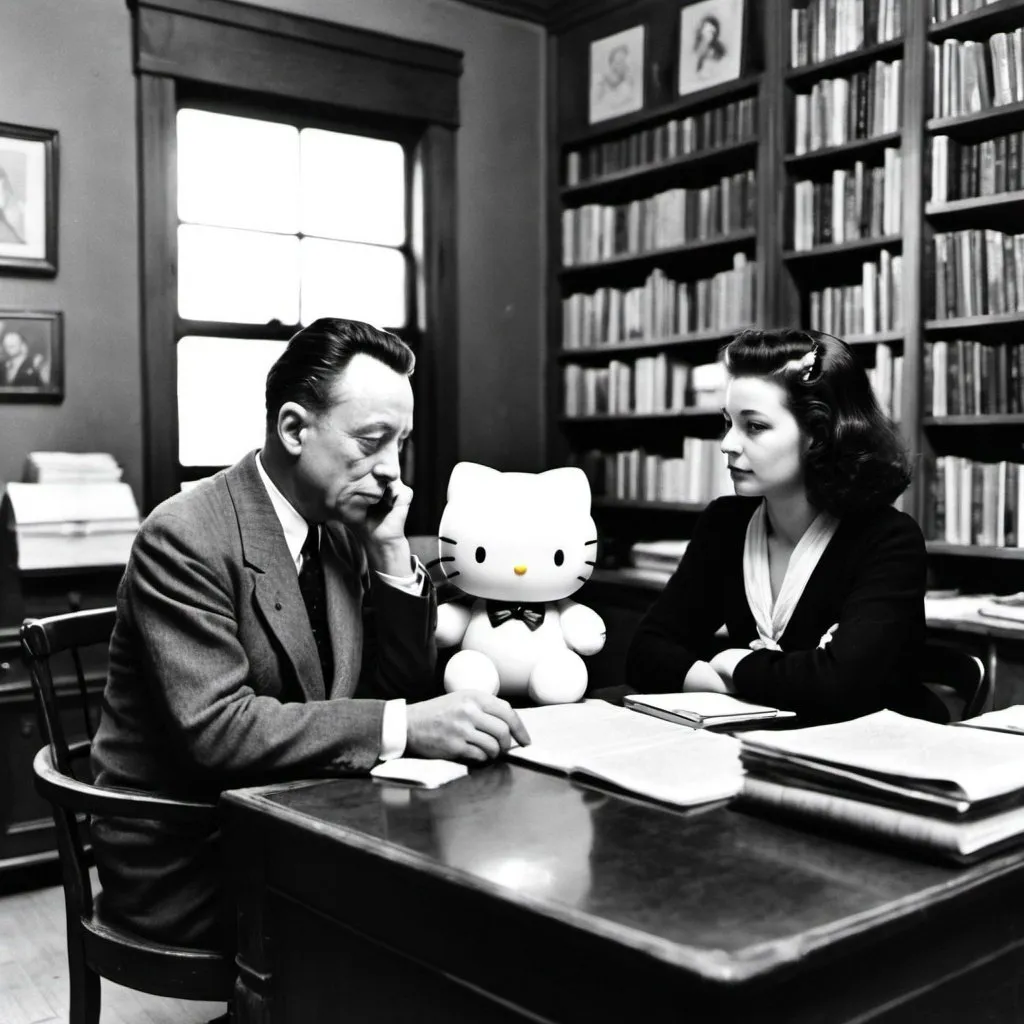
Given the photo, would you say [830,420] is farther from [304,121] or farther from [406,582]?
[304,121]

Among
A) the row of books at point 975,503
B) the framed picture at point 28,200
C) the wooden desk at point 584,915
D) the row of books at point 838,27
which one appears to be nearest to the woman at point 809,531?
the wooden desk at point 584,915

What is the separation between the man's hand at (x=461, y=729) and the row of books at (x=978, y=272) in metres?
2.33

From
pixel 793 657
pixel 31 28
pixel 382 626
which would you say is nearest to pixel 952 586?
pixel 793 657

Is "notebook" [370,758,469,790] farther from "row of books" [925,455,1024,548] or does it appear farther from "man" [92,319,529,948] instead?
"row of books" [925,455,1024,548]

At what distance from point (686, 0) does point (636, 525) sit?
6.29ft

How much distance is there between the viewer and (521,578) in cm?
225

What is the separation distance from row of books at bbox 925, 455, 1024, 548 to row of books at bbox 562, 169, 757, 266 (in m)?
1.11

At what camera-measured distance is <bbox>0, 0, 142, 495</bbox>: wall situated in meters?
3.32

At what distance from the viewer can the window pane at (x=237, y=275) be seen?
3.77m

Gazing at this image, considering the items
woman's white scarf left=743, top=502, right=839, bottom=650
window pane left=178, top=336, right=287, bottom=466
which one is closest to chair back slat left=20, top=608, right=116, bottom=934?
woman's white scarf left=743, top=502, right=839, bottom=650

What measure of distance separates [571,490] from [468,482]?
211 mm

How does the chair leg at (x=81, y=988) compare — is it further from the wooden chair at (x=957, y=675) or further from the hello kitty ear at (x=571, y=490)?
the wooden chair at (x=957, y=675)

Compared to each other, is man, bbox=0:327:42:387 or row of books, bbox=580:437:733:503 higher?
man, bbox=0:327:42:387

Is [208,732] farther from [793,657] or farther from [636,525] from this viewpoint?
[636,525]
